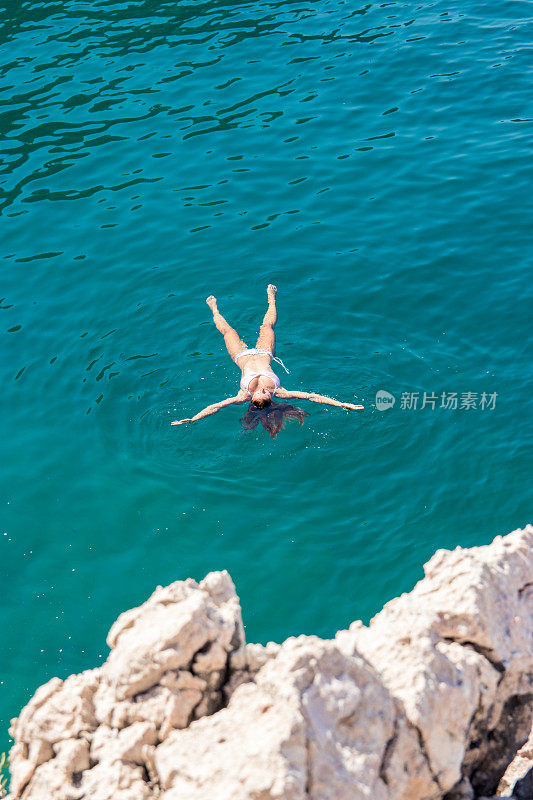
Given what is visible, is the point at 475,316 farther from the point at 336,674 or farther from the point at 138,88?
the point at 138,88

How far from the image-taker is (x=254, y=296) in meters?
15.0

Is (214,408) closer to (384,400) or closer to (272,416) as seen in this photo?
(272,416)

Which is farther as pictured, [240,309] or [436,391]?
[240,309]

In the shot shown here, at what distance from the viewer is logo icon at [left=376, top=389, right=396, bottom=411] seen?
12.7m

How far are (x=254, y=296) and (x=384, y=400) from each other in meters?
3.53

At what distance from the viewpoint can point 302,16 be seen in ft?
75.6

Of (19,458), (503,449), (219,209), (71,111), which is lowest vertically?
(503,449)

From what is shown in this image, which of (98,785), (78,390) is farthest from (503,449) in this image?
(98,785)

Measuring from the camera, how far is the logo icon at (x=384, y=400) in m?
12.7

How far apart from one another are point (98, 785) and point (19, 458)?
7.61 meters

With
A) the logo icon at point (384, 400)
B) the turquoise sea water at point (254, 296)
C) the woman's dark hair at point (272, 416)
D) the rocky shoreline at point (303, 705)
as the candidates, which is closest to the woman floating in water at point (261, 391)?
the woman's dark hair at point (272, 416)

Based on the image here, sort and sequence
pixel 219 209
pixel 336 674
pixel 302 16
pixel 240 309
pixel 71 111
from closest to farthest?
pixel 336 674, pixel 240 309, pixel 219 209, pixel 71 111, pixel 302 16

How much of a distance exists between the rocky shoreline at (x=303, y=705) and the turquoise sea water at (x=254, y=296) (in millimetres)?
3643

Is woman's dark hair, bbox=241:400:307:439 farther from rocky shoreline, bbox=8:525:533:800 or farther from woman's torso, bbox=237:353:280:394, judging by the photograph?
rocky shoreline, bbox=8:525:533:800
